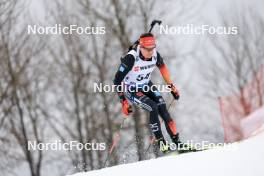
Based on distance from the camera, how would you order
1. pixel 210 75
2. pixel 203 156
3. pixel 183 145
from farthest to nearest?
1. pixel 210 75
2. pixel 183 145
3. pixel 203 156

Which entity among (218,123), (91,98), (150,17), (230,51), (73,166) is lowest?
(73,166)

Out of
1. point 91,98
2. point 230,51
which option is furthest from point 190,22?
point 91,98

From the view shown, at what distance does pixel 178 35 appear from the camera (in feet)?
17.6

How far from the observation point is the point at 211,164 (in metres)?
4.07

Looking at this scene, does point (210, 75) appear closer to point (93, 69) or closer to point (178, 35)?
point (178, 35)

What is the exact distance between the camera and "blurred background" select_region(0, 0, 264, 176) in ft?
17.6

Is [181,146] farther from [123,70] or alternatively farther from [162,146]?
[123,70]

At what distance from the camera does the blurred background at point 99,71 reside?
537 cm

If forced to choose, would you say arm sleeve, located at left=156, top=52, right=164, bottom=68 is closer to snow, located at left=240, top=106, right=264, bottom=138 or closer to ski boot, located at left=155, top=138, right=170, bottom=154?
ski boot, located at left=155, top=138, right=170, bottom=154

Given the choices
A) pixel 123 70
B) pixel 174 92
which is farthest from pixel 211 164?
pixel 123 70

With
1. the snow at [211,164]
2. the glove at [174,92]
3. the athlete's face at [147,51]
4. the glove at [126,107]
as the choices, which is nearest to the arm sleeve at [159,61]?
the athlete's face at [147,51]

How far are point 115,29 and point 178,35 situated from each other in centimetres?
69

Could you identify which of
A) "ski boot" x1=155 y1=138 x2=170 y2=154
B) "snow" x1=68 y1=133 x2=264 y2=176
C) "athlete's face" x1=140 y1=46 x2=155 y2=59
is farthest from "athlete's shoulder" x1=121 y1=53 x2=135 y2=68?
"snow" x1=68 y1=133 x2=264 y2=176

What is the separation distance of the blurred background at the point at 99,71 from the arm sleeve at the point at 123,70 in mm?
176
